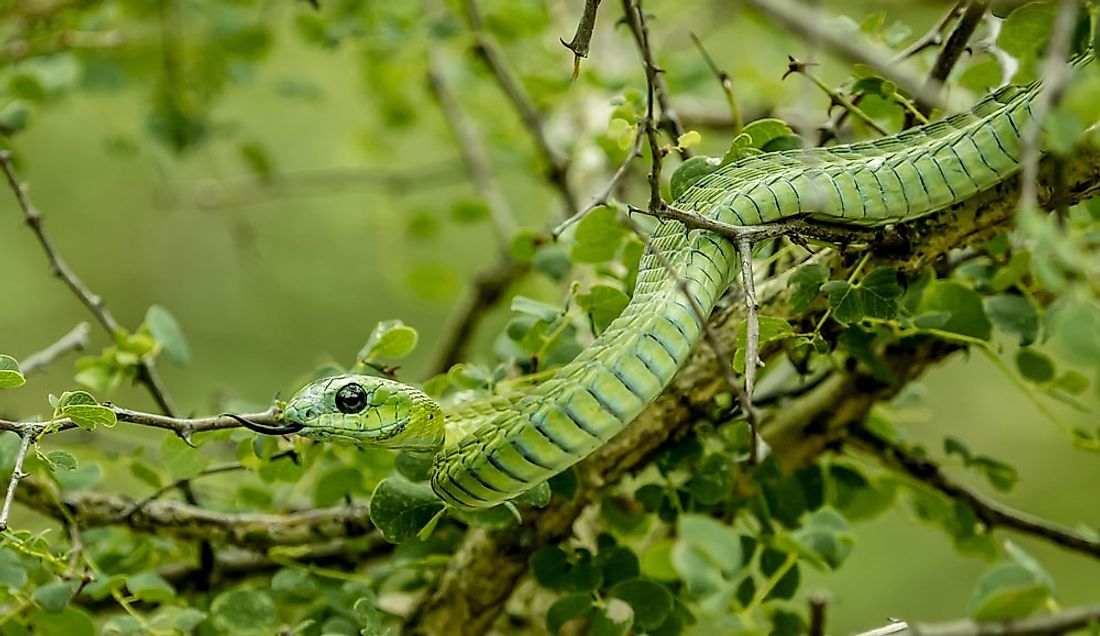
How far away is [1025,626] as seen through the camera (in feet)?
2.35

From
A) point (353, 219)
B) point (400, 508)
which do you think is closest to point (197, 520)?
point (400, 508)

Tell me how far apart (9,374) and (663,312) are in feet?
1.66

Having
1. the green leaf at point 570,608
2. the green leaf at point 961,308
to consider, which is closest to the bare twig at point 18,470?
the green leaf at point 570,608

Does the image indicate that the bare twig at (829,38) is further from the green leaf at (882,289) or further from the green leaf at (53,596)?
the green leaf at (53,596)

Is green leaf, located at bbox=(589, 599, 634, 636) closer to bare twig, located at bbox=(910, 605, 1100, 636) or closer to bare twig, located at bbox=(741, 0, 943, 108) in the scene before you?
bare twig, located at bbox=(910, 605, 1100, 636)

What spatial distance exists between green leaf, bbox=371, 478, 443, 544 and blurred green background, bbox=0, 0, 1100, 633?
81 centimetres

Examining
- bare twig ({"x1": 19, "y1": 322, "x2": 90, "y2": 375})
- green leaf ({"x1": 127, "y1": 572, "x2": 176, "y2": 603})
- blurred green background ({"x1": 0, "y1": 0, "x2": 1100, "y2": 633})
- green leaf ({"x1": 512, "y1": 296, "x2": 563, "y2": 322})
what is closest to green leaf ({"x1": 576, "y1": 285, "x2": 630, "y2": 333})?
green leaf ({"x1": 512, "y1": 296, "x2": 563, "y2": 322})

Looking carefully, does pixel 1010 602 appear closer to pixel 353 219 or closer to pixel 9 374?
pixel 9 374

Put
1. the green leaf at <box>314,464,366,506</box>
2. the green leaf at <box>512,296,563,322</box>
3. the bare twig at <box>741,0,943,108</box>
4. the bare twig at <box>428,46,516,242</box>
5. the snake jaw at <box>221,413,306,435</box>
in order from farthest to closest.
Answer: the bare twig at <box>428,46,516,242</box>
the green leaf at <box>314,464,366,506</box>
the green leaf at <box>512,296,563,322</box>
the snake jaw at <box>221,413,306,435</box>
the bare twig at <box>741,0,943,108</box>

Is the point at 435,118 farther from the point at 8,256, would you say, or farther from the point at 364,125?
the point at 8,256

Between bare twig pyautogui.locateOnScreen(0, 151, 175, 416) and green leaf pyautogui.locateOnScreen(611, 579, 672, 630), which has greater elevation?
bare twig pyautogui.locateOnScreen(0, 151, 175, 416)

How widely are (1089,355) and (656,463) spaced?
61 centimetres

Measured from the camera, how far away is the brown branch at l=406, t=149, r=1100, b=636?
1.04 meters

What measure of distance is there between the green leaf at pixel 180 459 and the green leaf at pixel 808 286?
0.58 m
